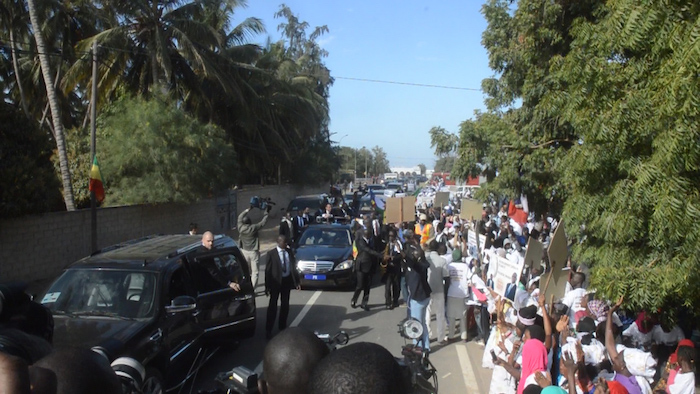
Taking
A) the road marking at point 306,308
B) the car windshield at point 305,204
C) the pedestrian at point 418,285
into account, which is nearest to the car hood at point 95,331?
the pedestrian at point 418,285

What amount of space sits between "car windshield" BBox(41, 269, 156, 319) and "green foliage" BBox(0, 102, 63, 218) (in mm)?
8405

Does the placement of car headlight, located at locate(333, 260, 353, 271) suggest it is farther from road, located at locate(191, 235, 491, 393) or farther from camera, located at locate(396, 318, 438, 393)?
camera, located at locate(396, 318, 438, 393)

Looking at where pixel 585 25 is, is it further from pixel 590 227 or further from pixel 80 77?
pixel 80 77

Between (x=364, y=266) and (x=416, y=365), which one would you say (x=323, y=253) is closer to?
(x=364, y=266)

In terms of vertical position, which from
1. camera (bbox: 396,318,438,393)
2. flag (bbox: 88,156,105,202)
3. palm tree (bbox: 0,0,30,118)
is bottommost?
camera (bbox: 396,318,438,393)

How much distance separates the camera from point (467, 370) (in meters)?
7.84

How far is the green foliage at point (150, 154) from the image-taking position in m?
20.4

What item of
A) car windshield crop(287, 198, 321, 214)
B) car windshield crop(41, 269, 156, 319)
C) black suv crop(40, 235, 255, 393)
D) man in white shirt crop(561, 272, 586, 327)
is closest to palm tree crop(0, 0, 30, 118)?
car windshield crop(287, 198, 321, 214)

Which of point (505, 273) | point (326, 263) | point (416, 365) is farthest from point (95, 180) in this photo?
point (416, 365)

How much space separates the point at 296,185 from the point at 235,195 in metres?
19.5

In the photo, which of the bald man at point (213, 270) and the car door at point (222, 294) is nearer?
the car door at point (222, 294)

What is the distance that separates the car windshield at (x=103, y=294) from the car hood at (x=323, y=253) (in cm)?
734

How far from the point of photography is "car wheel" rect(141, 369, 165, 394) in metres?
5.17

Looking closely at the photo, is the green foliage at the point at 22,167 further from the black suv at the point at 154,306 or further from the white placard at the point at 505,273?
the white placard at the point at 505,273
